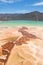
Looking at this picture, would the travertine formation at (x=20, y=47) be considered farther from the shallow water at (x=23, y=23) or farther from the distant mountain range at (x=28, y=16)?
the distant mountain range at (x=28, y=16)

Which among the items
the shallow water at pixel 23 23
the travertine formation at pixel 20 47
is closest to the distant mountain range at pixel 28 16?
the shallow water at pixel 23 23

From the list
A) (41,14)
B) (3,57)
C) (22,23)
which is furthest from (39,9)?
(3,57)

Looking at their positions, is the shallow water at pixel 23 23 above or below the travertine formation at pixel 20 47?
above

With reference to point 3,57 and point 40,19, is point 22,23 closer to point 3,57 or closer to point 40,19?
point 40,19

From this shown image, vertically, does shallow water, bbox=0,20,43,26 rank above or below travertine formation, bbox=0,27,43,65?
above

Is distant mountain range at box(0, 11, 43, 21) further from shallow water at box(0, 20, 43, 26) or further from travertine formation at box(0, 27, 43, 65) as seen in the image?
travertine formation at box(0, 27, 43, 65)

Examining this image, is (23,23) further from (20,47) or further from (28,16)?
(20,47)

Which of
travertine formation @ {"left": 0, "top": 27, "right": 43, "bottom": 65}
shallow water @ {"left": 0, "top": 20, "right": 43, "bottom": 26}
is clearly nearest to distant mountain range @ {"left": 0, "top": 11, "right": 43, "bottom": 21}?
shallow water @ {"left": 0, "top": 20, "right": 43, "bottom": 26}

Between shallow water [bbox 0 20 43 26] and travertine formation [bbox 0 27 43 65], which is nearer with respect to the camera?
travertine formation [bbox 0 27 43 65]

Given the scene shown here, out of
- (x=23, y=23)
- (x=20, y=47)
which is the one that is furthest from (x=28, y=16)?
(x=20, y=47)
